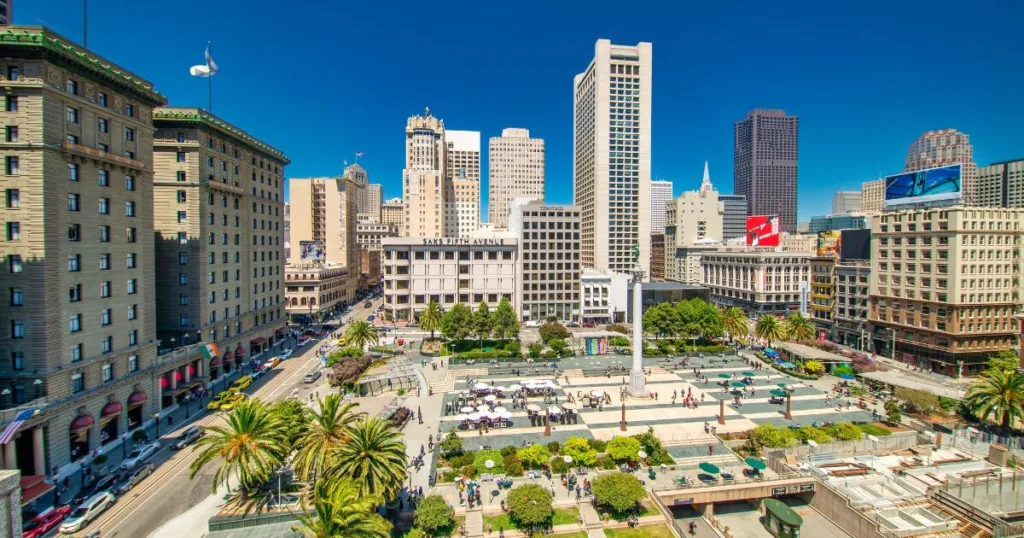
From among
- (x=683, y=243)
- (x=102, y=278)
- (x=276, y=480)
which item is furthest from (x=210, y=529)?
(x=683, y=243)

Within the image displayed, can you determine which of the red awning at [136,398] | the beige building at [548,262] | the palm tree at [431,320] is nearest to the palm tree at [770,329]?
the beige building at [548,262]

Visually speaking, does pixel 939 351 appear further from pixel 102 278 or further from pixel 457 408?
pixel 102 278

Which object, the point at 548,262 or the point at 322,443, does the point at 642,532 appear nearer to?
the point at 322,443

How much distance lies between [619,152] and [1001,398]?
113 metres

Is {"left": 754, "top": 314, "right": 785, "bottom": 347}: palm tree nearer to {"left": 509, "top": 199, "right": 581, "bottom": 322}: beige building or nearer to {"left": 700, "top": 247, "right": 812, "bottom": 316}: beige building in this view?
{"left": 700, "top": 247, "right": 812, "bottom": 316}: beige building

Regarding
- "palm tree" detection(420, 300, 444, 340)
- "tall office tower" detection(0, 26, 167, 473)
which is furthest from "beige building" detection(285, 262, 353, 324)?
"tall office tower" detection(0, 26, 167, 473)

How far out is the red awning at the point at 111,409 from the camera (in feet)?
151

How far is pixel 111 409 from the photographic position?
152 ft

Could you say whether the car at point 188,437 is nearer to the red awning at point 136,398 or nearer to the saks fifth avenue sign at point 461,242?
the red awning at point 136,398

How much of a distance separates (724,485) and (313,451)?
34.7 meters

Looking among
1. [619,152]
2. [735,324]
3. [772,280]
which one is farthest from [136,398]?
[772,280]

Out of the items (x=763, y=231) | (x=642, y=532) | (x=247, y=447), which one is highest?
(x=763, y=231)

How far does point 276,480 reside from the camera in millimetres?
37469

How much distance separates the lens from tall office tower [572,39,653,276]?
146500 millimetres
